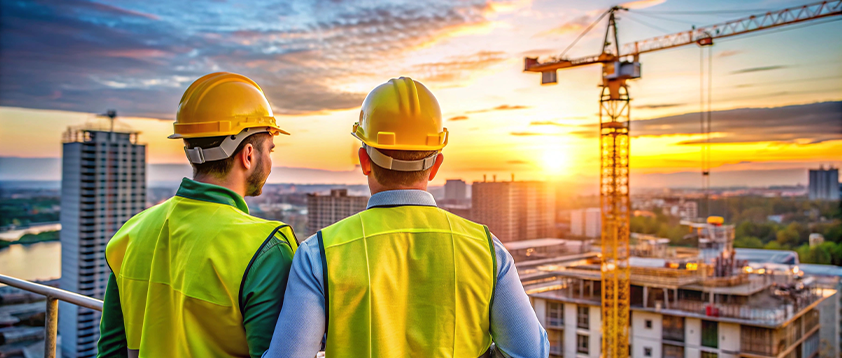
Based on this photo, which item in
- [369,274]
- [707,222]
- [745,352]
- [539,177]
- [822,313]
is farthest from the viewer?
[539,177]

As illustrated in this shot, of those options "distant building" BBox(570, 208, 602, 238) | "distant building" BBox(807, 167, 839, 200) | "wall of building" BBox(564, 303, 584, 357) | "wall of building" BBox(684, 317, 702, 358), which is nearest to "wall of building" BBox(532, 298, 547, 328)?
"wall of building" BBox(564, 303, 584, 357)

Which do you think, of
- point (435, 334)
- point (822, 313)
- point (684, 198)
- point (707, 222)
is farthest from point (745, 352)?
point (684, 198)

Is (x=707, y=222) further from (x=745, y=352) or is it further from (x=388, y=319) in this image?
(x=388, y=319)

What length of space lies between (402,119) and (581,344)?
65.7 ft

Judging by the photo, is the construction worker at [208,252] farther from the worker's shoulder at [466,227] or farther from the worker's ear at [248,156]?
the worker's shoulder at [466,227]

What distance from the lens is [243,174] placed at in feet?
5.39

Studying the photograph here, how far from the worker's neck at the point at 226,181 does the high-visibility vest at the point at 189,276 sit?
81 mm

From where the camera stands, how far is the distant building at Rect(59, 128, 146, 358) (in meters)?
26.7

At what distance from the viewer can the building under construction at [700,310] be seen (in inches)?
666

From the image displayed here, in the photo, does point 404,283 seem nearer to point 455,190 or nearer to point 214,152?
point 214,152

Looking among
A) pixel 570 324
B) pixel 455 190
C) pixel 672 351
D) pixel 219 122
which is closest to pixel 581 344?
pixel 570 324

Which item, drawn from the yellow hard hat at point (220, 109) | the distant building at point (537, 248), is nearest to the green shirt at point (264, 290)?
the yellow hard hat at point (220, 109)

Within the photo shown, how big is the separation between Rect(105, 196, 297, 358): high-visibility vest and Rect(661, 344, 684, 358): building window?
18.9 m

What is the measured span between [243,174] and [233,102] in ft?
0.79
